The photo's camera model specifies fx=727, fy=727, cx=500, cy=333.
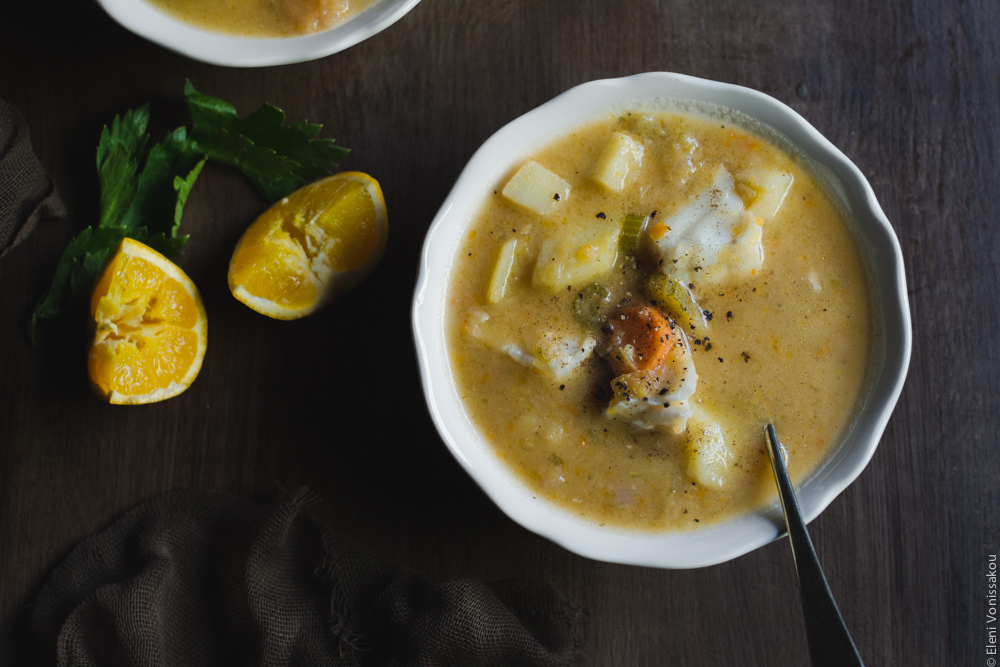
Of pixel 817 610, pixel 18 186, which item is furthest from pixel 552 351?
pixel 18 186

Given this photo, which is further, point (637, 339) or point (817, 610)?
point (637, 339)

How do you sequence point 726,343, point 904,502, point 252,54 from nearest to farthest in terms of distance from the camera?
point 726,343 < point 252,54 < point 904,502

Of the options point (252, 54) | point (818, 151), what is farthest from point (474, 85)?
point (818, 151)

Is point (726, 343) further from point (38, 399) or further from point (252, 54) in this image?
point (38, 399)

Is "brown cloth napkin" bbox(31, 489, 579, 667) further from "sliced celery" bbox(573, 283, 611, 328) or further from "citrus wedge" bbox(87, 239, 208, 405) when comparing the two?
"sliced celery" bbox(573, 283, 611, 328)

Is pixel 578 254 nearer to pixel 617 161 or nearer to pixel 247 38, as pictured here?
pixel 617 161

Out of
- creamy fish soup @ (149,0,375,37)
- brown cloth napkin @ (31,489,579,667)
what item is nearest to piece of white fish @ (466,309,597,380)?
brown cloth napkin @ (31,489,579,667)
